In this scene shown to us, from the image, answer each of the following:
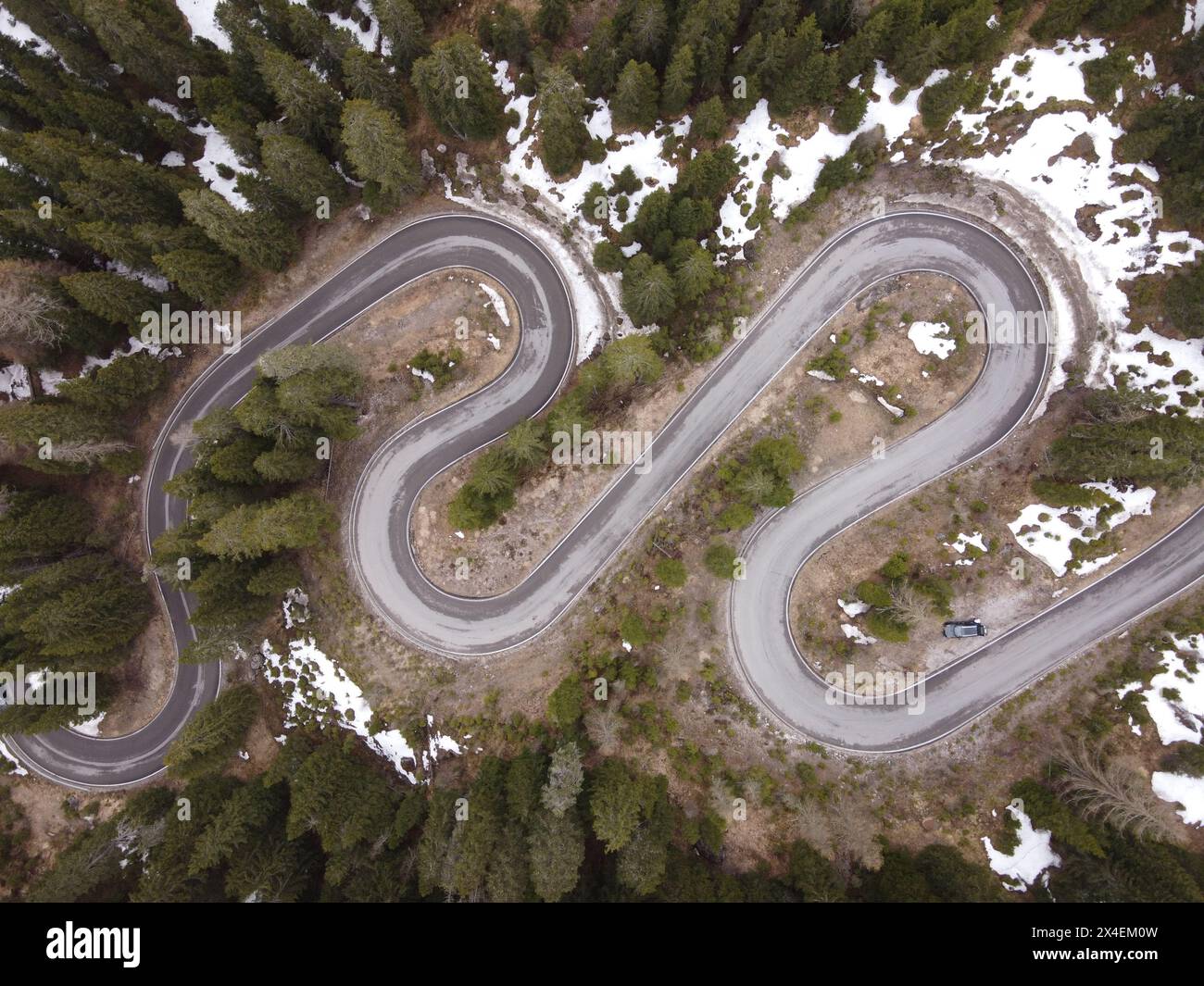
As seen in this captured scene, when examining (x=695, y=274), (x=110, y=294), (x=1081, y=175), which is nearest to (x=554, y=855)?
(x=695, y=274)

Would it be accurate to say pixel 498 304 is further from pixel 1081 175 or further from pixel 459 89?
pixel 1081 175

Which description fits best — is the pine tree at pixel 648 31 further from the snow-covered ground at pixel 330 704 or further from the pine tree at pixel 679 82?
the snow-covered ground at pixel 330 704

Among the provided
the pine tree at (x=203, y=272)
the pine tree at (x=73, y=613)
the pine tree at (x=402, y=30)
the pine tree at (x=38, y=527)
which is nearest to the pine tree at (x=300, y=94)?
the pine tree at (x=402, y=30)

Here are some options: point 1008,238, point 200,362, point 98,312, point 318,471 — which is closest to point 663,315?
point 1008,238

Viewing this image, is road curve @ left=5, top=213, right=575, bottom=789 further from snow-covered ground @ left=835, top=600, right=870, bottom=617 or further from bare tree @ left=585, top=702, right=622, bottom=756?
snow-covered ground @ left=835, top=600, right=870, bottom=617

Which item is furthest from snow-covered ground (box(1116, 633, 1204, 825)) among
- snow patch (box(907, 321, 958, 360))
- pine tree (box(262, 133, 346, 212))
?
pine tree (box(262, 133, 346, 212))
